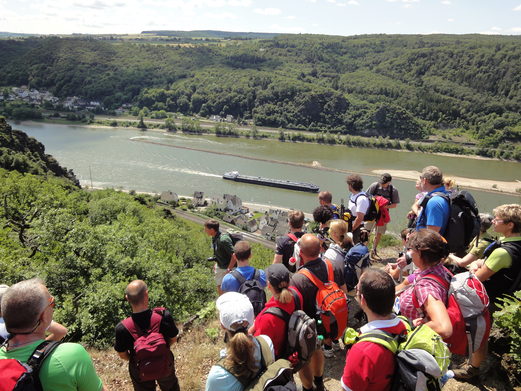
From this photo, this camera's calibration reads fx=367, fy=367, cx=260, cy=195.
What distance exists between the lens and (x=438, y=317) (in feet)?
6.95

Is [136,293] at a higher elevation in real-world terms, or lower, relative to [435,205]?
lower

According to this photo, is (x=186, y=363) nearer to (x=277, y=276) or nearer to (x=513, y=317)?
(x=277, y=276)

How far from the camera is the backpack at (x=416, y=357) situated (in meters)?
1.72

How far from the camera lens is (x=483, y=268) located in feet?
8.95

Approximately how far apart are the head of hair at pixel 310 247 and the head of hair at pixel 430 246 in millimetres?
741

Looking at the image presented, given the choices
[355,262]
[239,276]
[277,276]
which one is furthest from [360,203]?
[277,276]

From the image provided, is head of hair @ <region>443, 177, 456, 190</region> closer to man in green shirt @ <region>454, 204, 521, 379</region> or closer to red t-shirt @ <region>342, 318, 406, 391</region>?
man in green shirt @ <region>454, 204, 521, 379</region>

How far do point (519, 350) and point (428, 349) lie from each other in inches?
60.0

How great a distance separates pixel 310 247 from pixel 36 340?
1819 mm

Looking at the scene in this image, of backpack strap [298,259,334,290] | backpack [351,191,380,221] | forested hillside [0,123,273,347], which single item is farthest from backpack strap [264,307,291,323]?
forested hillside [0,123,273,347]

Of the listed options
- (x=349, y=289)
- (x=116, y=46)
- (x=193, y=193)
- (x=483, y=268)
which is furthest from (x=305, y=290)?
(x=116, y=46)

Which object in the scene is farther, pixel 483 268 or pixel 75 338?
pixel 75 338

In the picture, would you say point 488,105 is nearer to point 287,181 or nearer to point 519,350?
point 287,181

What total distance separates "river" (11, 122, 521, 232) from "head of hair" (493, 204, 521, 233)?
2148 cm
